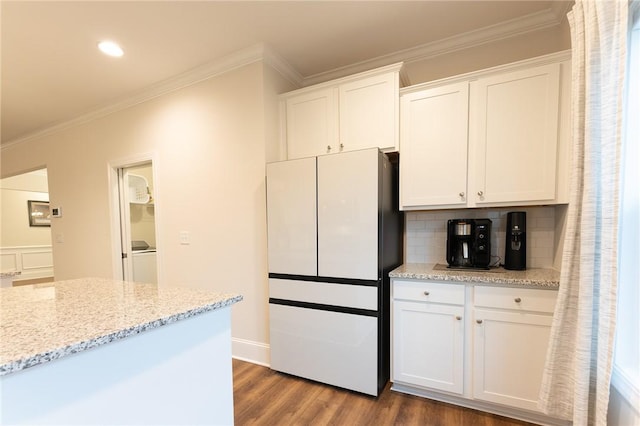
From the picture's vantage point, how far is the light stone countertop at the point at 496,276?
5.29 ft

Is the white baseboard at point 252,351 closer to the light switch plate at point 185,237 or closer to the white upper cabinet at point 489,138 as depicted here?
the light switch plate at point 185,237

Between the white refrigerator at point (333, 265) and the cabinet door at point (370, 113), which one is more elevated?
the cabinet door at point (370, 113)

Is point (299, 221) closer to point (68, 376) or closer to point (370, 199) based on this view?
point (370, 199)

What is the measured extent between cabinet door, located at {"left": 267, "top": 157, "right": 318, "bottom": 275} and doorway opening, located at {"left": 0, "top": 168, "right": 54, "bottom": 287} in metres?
A: 6.67

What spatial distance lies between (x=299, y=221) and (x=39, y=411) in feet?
5.27

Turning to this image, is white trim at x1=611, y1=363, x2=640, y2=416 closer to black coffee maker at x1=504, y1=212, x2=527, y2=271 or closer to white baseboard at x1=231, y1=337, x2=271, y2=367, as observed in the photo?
black coffee maker at x1=504, y1=212, x2=527, y2=271

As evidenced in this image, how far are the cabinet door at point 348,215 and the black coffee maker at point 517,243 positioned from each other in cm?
96

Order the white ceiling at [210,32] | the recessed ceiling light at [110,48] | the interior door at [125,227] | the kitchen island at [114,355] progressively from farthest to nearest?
1. the interior door at [125,227]
2. the recessed ceiling light at [110,48]
3. the white ceiling at [210,32]
4. the kitchen island at [114,355]

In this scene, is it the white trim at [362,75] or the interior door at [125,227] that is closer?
the white trim at [362,75]

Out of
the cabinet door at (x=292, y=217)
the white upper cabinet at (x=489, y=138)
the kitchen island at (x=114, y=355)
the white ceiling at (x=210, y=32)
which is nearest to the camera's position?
the kitchen island at (x=114, y=355)

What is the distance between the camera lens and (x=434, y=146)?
200 centimetres

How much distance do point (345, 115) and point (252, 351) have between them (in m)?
2.22

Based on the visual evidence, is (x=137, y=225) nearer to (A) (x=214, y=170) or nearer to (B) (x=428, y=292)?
(A) (x=214, y=170)

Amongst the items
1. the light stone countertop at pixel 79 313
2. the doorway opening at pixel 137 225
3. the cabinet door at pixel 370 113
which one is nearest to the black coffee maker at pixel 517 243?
the cabinet door at pixel 370 113
